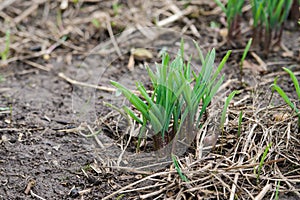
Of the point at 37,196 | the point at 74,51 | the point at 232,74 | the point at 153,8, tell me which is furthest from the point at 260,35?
the point at 37,196

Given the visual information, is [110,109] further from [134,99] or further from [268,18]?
[268,18]

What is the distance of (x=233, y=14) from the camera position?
2.55m

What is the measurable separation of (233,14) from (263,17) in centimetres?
16

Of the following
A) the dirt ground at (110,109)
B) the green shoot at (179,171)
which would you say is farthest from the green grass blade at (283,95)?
the green shoot at (179,171)

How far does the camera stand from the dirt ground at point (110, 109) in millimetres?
1805

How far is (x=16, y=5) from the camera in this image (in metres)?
3.21

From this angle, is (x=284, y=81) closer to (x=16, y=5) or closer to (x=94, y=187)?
(x=94, y=187)

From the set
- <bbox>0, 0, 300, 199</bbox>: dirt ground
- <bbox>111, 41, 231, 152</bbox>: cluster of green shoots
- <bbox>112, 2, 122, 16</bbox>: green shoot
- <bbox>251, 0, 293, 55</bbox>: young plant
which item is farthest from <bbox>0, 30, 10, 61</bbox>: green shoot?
<bbox>251, 0, 293, 55</bbox>: young plant

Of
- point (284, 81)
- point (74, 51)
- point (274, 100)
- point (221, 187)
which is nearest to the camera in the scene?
point (221, 187)

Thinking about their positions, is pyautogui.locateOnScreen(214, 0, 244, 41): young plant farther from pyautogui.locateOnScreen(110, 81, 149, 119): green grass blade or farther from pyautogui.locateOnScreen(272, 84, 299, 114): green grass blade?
pyautogui.locateOnScreen(110, 81, 149, 119): green grass blade

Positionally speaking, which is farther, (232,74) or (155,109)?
(232,74)

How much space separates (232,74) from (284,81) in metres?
0.26

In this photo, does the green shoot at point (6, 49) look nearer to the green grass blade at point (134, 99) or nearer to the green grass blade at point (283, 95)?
the green grass blade at point (134, 99)

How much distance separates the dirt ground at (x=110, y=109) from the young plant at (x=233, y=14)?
0.08 meters
